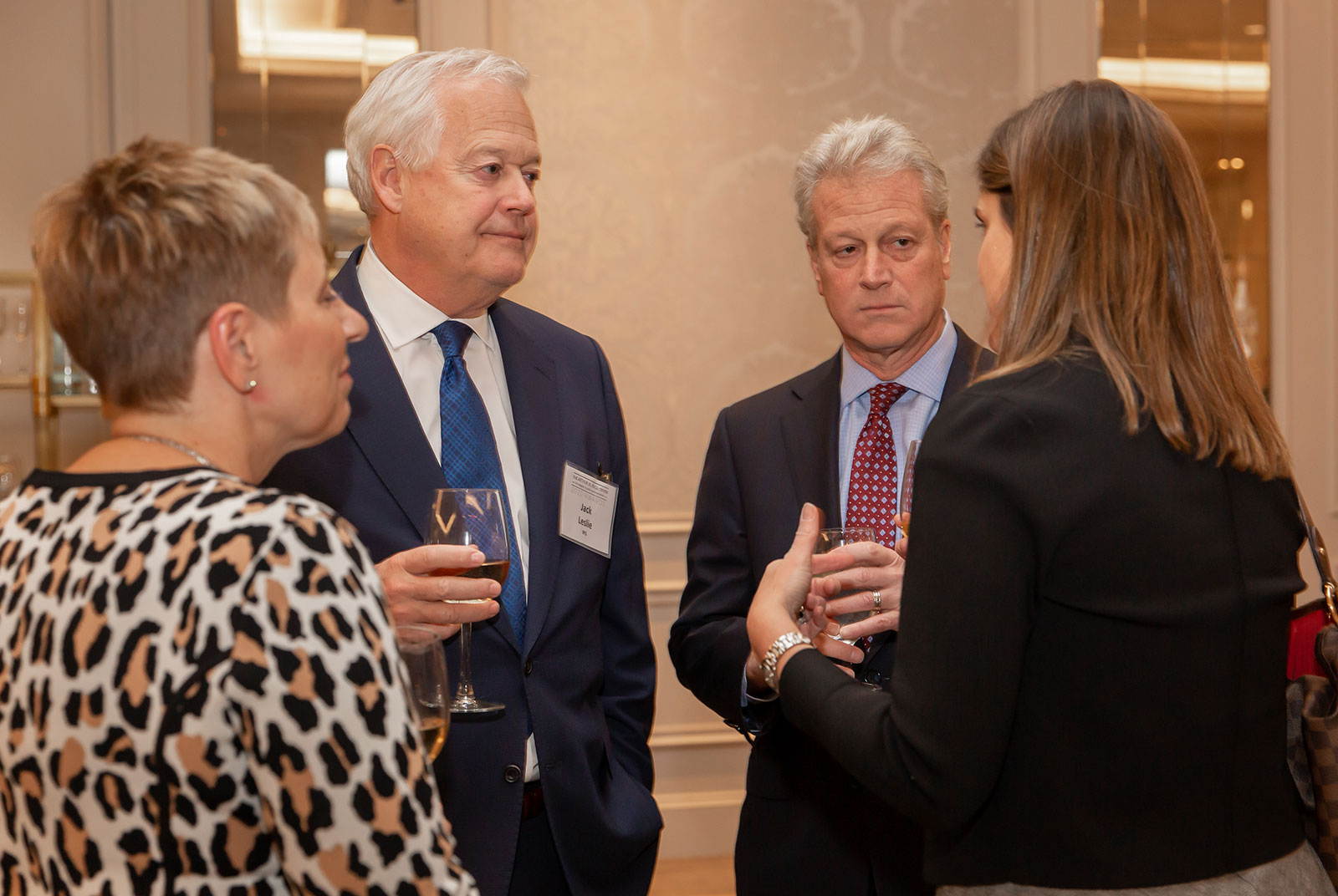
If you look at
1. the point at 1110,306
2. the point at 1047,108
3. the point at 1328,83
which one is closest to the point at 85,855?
the point at 1110,306

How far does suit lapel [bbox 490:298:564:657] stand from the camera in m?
2.06

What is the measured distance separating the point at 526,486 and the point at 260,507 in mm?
1116

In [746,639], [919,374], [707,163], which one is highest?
[707,163]

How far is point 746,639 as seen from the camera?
2.19m

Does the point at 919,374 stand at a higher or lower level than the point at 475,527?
higher

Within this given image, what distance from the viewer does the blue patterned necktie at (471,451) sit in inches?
80.5

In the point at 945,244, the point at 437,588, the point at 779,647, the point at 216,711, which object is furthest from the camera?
the point at 945,244

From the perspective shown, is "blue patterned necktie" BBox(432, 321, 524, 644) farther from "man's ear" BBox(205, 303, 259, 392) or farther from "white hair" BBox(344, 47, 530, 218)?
"man's ear" BBox(205, 303, 259, 392)

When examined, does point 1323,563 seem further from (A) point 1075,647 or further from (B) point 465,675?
(B) point 465,675

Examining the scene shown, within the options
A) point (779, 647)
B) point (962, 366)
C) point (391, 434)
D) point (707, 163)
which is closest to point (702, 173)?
point (707, 163)

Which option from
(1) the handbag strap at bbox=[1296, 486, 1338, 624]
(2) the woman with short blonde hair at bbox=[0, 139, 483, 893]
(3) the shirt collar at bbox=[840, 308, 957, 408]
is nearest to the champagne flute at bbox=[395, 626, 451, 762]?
(2) the woman with short blonde hair at bbox=[0, 139, 483, 893]

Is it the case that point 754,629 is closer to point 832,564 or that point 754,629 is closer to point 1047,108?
point 832,564

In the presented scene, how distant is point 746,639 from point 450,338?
79 centimetres

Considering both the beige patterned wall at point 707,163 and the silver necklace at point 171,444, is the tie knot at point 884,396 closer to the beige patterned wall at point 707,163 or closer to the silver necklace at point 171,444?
the silver necklace at point 171,444
